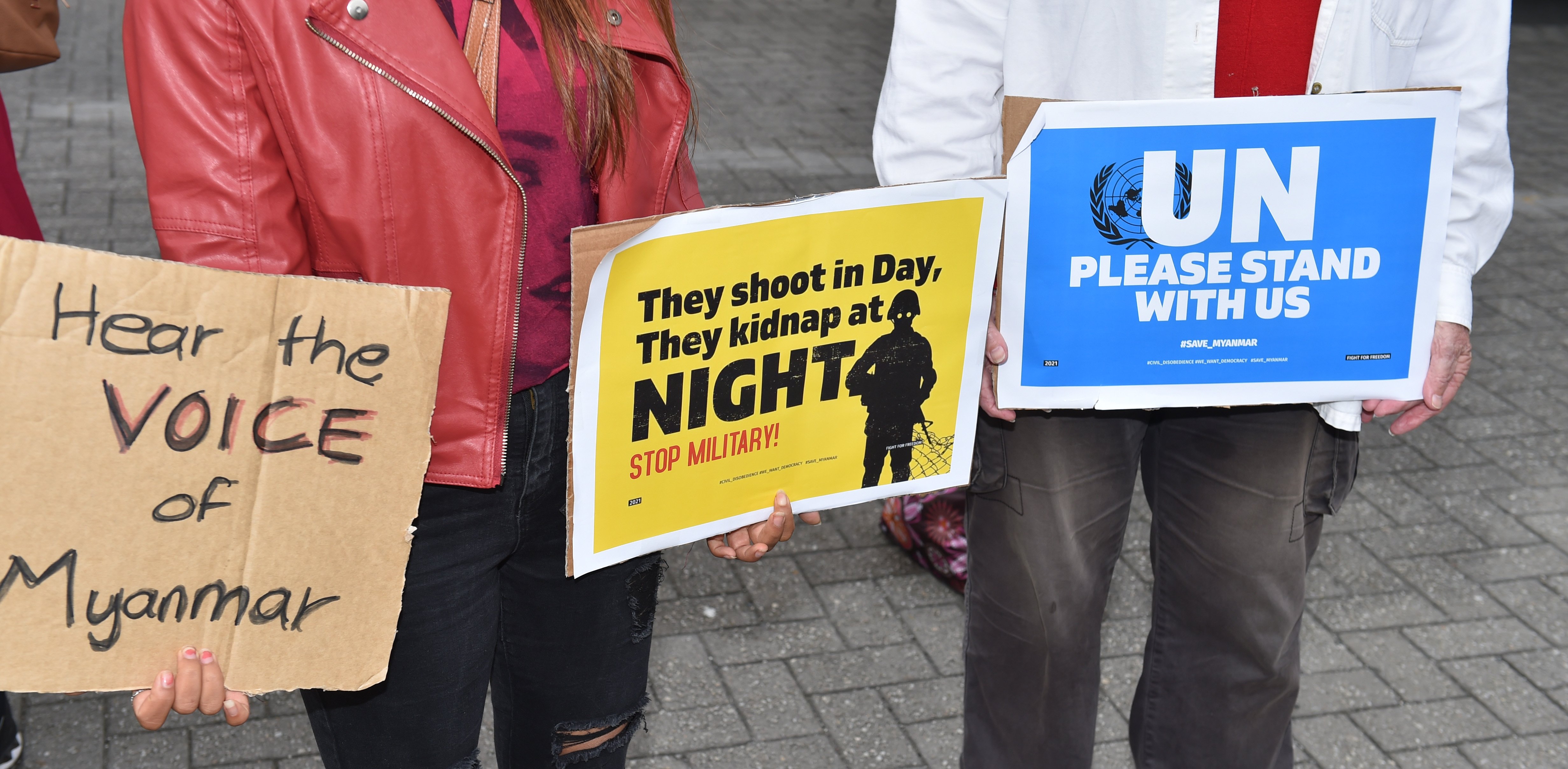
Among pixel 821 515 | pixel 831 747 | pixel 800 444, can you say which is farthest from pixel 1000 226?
pixel 821 515

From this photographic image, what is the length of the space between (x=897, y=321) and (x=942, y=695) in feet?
5.37

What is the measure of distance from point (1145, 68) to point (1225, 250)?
0.98 ft

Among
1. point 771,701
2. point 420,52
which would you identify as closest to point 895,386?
point 420,52

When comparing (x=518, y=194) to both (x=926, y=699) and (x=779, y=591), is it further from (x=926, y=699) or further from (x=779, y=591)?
(x=779, y=591)

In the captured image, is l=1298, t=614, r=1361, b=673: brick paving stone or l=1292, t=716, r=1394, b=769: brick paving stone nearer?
l=1292, t=716, r=1394, b=769: brick paving stone

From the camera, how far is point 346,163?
155cm

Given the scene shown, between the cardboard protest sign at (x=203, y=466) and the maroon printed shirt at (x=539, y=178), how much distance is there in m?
0.17

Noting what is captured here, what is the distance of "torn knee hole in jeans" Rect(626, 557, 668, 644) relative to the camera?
2012mm

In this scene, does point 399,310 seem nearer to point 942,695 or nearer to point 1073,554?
point 1073,554

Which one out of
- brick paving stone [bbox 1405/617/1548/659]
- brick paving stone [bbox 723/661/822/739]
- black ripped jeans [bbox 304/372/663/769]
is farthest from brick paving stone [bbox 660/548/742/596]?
brick paving stone [bbox 1405/617/1548/659]

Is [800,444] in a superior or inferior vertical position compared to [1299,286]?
inferior

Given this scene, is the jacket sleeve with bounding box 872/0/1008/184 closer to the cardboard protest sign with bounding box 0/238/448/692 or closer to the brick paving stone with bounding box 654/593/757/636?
the cardboard protest sign with bounding box 0/238/448/692

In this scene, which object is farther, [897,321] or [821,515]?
[821,515]

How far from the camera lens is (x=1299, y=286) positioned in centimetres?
209
